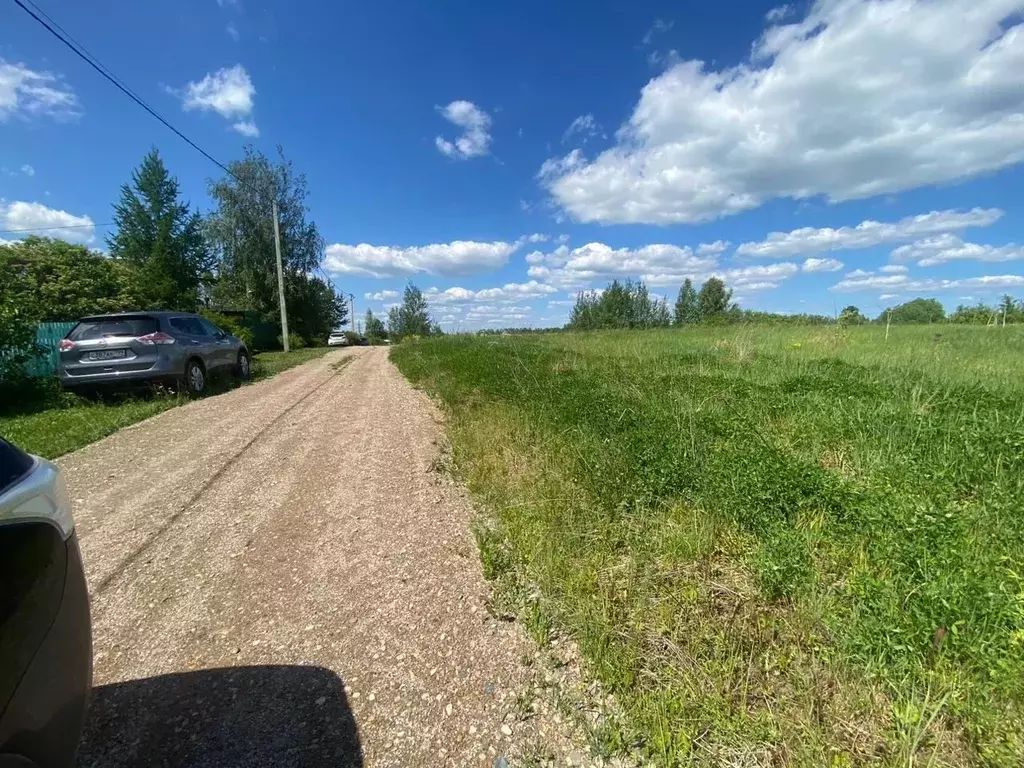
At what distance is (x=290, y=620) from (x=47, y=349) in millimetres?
11640

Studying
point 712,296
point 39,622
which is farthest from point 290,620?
point 712,296

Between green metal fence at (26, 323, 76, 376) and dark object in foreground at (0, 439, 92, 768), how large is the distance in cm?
1162

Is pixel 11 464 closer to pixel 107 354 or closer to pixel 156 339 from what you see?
pixel 156 339

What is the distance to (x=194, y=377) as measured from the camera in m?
9.30

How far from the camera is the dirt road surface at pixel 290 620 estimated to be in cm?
184

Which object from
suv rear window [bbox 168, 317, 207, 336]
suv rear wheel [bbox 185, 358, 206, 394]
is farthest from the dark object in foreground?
suv rear window [bbox 168, 317, 207, 336]

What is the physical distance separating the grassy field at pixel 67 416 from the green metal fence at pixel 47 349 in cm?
122

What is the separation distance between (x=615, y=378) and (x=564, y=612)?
5.58 metres

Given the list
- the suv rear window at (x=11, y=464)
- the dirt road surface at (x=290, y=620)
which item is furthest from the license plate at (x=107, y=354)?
the suv rear window at (x=11, y=464)

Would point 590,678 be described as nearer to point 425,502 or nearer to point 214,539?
point 425,502

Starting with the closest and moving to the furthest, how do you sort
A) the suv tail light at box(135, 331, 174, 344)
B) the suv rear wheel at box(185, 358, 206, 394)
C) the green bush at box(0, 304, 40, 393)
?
the suv tail light at box(135, 331, 174, 344)
the green bush at box(0, 304, 40, 393)
the suv rear wheel at box(185, 358, 206, 394)

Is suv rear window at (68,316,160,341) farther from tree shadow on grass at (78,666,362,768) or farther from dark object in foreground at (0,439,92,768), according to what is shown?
dark object in foreground at (0,439,92,768)

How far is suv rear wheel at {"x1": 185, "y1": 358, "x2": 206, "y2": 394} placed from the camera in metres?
9.09

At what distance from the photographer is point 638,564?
8.57ft
